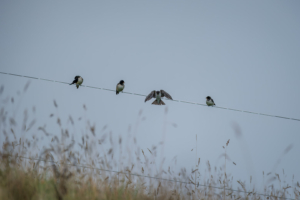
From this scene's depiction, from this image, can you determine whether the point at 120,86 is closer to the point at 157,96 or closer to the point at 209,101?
the point at 157,96

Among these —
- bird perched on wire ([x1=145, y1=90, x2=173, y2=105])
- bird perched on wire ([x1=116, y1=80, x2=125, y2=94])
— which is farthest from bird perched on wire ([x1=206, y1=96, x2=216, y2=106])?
bird perched on wire ([x1=116, y1=80, x2=125, y2=94])

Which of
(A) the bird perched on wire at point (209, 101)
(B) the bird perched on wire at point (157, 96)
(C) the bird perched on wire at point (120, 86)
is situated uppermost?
(C) the bird perched on wire at point (120, 86)

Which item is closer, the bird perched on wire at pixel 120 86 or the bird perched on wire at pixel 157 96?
the bird perched on wire at pixel 157 96

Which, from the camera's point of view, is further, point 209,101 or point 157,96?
point 209,101

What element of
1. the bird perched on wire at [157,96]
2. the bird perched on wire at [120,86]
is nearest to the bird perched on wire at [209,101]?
the bird perched on wire at [157,96]

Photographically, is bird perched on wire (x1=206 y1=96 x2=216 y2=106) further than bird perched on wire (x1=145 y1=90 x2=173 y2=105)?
Yes

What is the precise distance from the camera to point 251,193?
3.13m

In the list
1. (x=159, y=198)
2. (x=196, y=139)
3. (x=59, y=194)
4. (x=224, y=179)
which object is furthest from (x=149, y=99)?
(x=59, y=194)

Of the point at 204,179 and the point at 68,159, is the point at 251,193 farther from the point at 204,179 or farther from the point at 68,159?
the point at 68,159

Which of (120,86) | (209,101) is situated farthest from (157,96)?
(209,101)

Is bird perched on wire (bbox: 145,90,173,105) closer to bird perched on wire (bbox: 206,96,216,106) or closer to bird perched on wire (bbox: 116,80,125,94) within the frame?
bird perched on wire (bbox: 116,80,125,94)

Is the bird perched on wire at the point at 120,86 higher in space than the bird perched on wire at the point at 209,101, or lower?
higher

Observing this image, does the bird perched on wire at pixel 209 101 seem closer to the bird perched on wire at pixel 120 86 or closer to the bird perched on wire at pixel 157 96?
the bird perched on wire at pixel 157 96

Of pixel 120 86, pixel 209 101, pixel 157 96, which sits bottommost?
pixel 157 96
